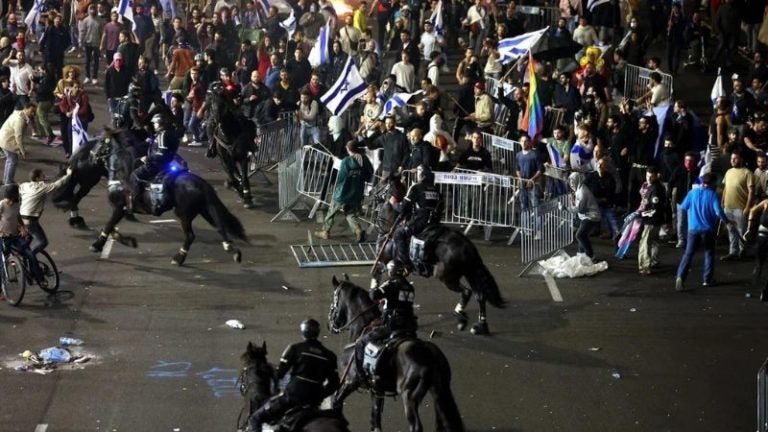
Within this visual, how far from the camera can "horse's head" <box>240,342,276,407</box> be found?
43.4 ft

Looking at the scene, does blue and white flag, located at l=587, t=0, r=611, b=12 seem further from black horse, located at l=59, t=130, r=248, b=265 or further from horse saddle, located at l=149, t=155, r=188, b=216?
horse saddle, located at l=149, t=155, r=188, b=216

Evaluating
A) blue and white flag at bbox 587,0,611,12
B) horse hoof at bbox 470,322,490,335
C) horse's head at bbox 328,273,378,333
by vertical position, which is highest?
blue and white flag at bbox 587,0,611,12

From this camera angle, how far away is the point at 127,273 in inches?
821

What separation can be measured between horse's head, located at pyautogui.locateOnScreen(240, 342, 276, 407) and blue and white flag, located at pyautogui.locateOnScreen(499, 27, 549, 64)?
14.1 m

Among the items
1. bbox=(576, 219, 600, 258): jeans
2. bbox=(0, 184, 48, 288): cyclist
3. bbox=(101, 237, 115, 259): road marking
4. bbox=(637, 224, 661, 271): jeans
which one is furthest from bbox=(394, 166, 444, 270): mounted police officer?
bbox=(101, 237, 115, 259): road marking

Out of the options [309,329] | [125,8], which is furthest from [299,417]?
[125,8]

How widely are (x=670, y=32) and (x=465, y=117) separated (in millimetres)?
6272

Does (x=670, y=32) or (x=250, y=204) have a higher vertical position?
(x=670, y=32)

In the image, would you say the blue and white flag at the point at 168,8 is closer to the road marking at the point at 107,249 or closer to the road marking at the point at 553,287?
the road marking at the point at 107,249

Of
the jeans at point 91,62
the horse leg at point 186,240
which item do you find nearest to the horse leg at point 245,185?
the horse leg at point 186,240

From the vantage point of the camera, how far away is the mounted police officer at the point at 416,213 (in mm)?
18594

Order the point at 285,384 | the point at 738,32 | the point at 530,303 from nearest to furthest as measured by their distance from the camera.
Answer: the point at 285,384 < the point at 530,303 < the point at 738,32

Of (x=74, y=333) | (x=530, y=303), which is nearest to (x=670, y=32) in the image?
(x=530, y=303)

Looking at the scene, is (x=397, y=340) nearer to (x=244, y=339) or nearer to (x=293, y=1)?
(x=244, y=339)
